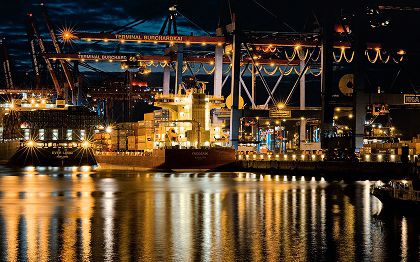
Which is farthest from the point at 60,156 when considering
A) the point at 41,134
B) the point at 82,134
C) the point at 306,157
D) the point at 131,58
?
the point at 306,157

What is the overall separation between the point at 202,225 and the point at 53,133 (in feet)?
252

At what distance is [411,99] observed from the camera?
63.8 m

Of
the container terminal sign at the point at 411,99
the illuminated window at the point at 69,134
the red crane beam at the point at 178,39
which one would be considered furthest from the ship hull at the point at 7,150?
the container terminal sign at the point at 411,99

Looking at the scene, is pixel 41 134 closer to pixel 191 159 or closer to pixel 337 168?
pixel 191 159

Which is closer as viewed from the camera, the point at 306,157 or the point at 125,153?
the point at 306,157

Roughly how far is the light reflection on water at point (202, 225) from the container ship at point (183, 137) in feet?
72.2

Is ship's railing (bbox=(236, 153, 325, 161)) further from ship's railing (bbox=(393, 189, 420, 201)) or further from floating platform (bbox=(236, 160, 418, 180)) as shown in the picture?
ship's railing (bbox=(393, 189, 420, 201))

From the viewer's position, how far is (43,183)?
193ft

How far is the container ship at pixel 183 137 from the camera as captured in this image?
74.0 m

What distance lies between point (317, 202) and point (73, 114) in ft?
233

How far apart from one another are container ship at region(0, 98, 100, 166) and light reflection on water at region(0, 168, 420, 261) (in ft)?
159

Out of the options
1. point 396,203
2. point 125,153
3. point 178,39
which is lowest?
point 396,203

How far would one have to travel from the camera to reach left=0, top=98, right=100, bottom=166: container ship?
329 feet

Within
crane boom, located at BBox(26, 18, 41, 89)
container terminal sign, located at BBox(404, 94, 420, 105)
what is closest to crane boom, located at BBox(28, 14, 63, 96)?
crane boom, located at BBox(26, 18, 41, 89)
